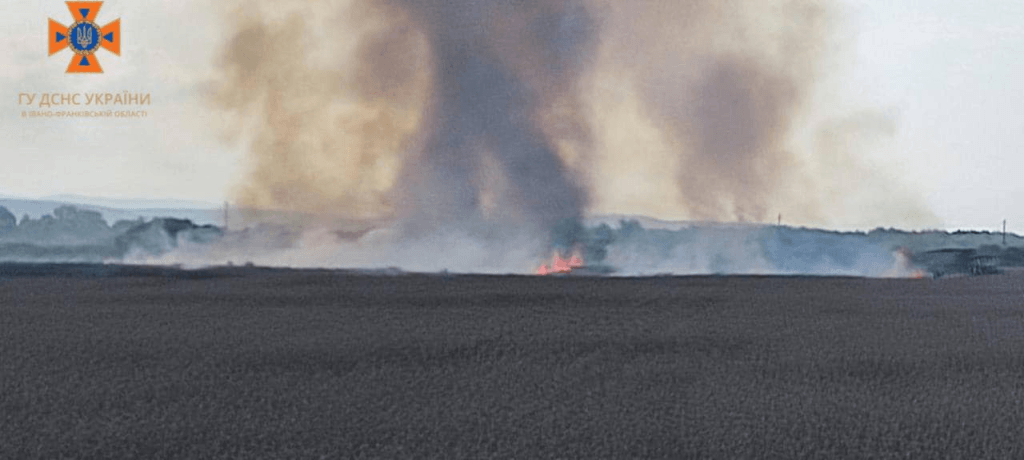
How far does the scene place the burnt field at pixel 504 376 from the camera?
7121mm

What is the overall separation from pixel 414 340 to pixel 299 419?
396cm

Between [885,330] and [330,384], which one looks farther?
[885,330]

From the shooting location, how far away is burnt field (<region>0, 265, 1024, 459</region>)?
7.12 metres

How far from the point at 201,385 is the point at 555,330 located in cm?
462

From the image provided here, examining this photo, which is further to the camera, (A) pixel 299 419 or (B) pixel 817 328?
(B) pixel 817 328

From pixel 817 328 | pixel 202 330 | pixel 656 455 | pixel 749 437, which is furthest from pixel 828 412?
pixel 202 330

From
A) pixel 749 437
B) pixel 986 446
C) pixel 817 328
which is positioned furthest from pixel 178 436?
pixel 817 328

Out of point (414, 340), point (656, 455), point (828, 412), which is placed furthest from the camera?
point (414, 340)

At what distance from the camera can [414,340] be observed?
458 inches

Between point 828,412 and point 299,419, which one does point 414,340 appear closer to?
point 299,419

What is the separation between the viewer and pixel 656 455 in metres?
6.76

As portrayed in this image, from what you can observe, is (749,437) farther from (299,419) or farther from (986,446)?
(299,419)

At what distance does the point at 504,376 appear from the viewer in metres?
9.46

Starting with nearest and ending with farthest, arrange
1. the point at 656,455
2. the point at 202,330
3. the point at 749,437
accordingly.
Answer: the point at 656,455
the point at 749,437
the point at 202,330
